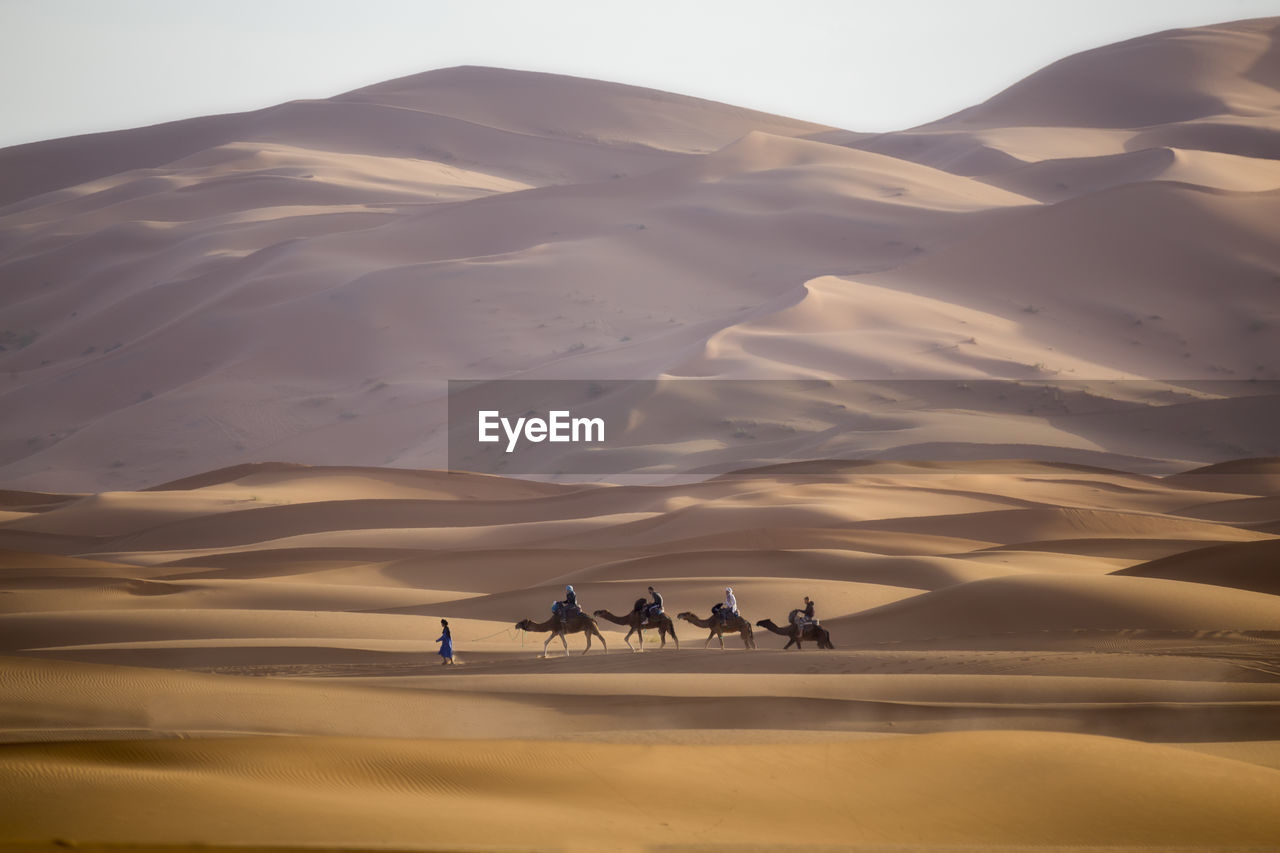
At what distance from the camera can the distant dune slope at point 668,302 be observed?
5238 cm

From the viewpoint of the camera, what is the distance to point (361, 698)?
13.3 m

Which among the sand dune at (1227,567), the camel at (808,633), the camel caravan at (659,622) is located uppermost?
the sand dune at (1227,567)

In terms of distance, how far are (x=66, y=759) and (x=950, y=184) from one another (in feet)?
261

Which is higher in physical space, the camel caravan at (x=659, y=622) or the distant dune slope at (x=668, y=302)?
the distant dune slope at (x=668, y=302)

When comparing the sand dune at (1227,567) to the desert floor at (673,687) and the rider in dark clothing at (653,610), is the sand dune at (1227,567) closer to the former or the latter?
the desert floor at (673,687)

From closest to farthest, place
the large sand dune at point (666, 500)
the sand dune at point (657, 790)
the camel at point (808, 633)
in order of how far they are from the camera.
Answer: the sand dune at point (657, 790) → the large sand dune at point (666, 500) → the camel at point (808, 633)

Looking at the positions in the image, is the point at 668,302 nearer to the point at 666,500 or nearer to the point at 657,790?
the point at 666,500

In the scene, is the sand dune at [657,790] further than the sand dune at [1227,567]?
No

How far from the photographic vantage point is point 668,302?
6638cm
